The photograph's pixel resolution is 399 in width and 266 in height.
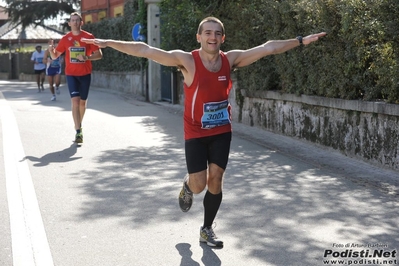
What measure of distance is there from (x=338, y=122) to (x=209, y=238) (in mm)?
5761

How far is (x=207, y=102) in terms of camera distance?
20.1 feet

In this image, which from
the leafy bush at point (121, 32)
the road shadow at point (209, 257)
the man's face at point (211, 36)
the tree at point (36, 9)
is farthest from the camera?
the tree at point (36, 9)

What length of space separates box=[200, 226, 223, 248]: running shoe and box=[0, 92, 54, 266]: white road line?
1174mm

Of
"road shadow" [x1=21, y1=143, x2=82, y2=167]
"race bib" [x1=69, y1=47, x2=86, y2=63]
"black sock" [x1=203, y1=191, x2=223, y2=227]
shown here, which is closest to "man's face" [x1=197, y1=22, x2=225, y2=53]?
"black sock" [x1=203, y1=191, x2=223, y2=227]

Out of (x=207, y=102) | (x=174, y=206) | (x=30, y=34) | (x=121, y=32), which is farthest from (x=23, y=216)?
(x=30, y=34)

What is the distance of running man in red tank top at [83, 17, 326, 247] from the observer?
20.1 ft

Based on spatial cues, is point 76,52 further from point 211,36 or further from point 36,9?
point 36,9

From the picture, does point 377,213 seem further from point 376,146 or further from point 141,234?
point 376,146

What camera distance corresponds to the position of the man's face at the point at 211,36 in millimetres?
6102

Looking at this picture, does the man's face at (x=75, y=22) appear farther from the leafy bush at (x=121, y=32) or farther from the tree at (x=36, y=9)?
the tree at (x=36, y=9)

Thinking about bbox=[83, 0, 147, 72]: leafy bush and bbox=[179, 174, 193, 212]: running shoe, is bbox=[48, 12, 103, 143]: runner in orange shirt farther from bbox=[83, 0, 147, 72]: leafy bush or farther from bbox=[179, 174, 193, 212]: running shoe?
bbox=[83, 0, 147, 72]: leafy bush

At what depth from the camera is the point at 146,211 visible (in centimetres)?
740

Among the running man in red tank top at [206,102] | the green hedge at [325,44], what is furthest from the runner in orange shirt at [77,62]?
the running man in red tank top at [206,102]

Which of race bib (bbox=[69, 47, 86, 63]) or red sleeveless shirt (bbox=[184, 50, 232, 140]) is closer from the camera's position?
red sleeveless shirt (bbox=[184, 50, 232, 140])
